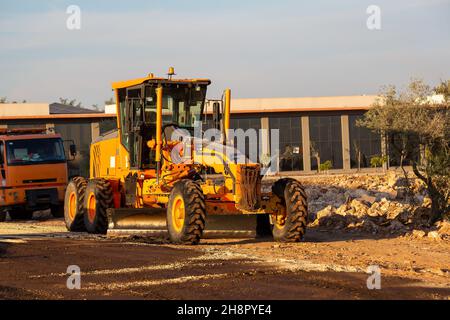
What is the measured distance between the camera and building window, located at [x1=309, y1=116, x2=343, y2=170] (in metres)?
62.2

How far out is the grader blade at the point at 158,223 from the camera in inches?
637

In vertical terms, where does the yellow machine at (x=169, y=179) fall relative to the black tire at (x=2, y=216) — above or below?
above

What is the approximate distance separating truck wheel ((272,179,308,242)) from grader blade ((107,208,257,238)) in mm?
583

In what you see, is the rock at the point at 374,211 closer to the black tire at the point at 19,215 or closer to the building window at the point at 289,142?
the black tire at the point at 19,215

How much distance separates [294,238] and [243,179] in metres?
1.61

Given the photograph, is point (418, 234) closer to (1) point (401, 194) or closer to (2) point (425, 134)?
(2) point (425, 134)

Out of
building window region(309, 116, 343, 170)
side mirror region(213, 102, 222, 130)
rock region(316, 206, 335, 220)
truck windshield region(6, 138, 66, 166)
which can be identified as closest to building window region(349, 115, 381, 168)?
building window region(309, 116, 343, 170)

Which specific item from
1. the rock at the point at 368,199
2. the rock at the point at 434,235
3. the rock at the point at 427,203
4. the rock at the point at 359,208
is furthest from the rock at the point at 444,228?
the rock at the point at 368,199

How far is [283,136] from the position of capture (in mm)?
62438

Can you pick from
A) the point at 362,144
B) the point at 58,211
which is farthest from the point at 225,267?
the point at 362,144

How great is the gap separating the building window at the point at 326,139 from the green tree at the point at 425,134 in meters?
40.8

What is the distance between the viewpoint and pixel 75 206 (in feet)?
68.5

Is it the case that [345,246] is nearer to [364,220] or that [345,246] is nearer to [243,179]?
[243,179]

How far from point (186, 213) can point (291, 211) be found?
2.02 m
